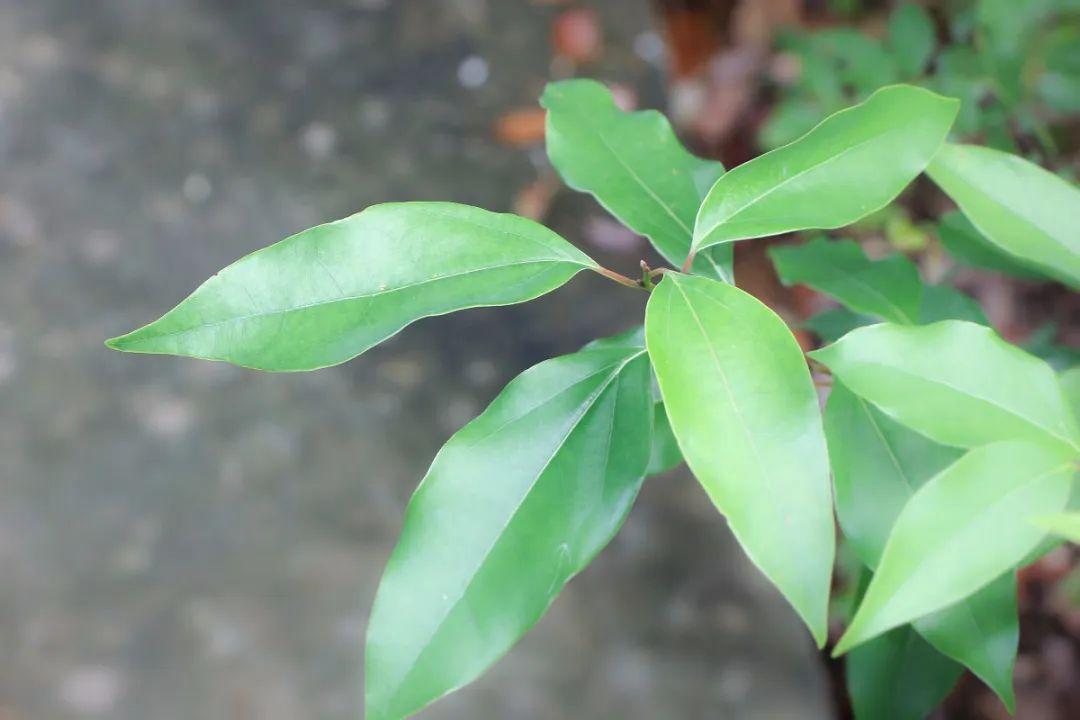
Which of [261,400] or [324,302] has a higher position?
[324,302]

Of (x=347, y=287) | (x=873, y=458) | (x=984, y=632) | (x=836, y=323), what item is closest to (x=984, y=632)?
(x=984, y=632)

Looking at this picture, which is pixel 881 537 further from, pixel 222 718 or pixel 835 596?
pixel 222 718

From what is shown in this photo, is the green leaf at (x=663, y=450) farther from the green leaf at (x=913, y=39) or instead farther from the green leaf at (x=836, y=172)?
the green leaf at (x=913, y=39)

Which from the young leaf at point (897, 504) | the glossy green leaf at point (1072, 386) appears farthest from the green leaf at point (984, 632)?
the glossy green leaf at point (1072, 386)

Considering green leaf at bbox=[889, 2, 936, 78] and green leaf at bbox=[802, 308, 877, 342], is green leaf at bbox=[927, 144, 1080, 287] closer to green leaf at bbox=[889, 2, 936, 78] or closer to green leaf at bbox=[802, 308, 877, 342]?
green leaf at bbox=[802, 308, 877, 342]

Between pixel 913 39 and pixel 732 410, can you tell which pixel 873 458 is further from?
pixel 913 39

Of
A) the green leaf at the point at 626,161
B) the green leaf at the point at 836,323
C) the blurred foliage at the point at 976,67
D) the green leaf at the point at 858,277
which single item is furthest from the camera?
the blurred foliage at the point at 976,67

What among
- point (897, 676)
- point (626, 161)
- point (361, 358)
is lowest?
point (361, 358)
